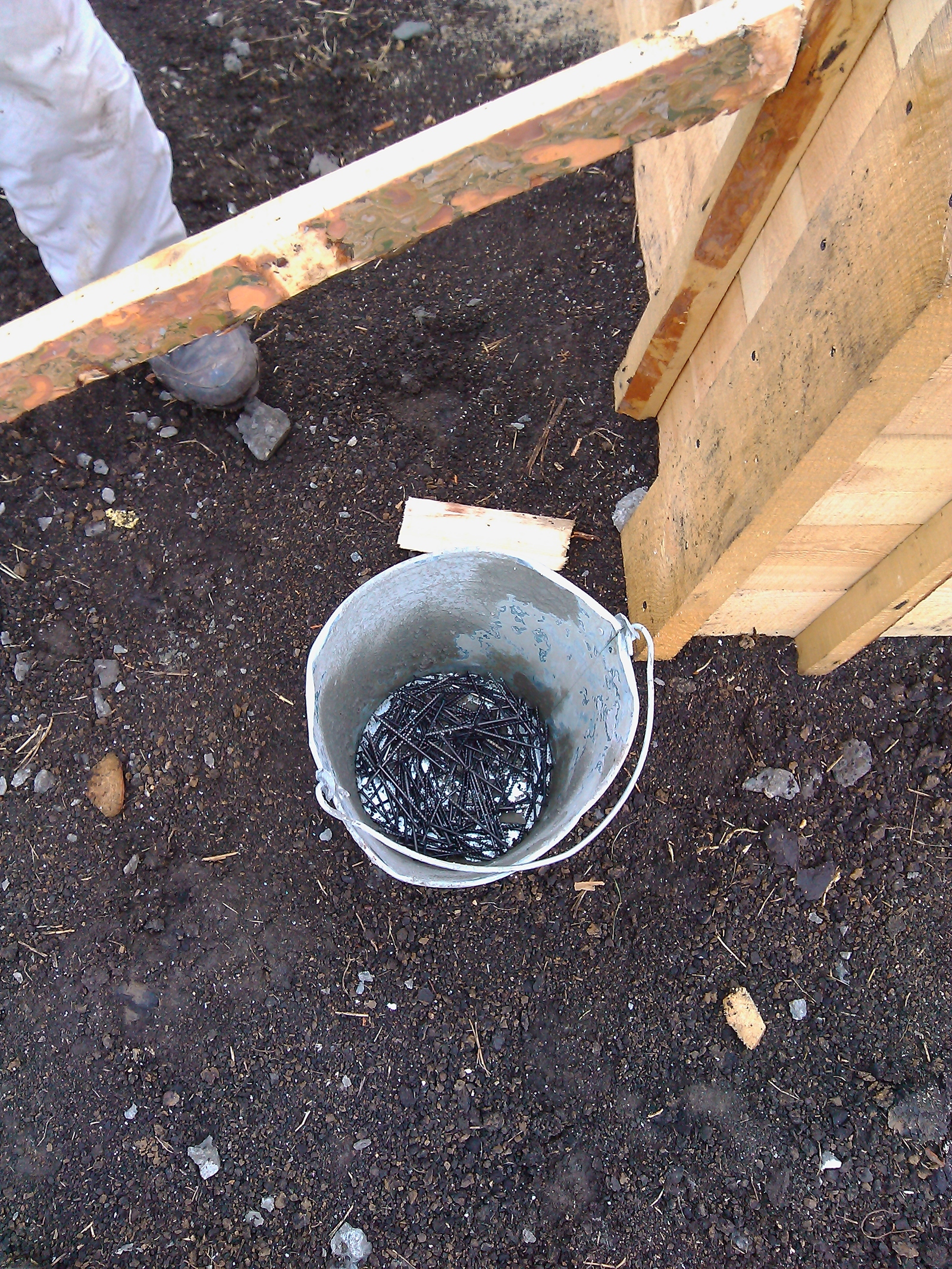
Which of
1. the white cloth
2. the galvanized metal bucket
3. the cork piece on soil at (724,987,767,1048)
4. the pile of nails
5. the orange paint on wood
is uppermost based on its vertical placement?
the orange paint on wood

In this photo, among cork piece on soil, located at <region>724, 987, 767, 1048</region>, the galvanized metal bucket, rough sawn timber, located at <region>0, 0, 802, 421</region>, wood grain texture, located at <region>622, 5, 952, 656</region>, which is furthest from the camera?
cork piece on soil, located at <region>724, 987, 767, 1048</region>

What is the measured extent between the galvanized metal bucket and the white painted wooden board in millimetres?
301

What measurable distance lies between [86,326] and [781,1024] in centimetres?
220

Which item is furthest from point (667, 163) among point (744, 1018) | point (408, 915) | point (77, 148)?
point (744, 1018)

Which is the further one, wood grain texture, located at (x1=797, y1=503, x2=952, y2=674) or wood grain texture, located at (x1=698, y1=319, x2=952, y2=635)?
wood grain texture, located at (x1=797, y1=503, x2=952, y2=674)

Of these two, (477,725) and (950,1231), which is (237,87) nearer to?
(477,725)

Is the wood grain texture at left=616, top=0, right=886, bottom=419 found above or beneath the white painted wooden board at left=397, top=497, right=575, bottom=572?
above

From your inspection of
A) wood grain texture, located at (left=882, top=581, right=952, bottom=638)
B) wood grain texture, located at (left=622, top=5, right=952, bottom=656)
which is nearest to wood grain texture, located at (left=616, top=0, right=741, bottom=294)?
wood grain texture, located at (left=622, top=5, right=952, bottom=656)

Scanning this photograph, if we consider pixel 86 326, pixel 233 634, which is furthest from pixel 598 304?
pixel 86 326

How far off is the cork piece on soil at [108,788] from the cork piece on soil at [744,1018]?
5.62ft

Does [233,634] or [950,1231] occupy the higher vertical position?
[233,634]

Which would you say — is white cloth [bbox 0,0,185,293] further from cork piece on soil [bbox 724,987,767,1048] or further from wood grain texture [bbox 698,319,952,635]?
cork piece on soil [bbox 724,987,767,1048]

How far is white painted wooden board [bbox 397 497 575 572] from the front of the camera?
224 cm

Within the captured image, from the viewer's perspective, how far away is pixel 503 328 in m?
2.43
